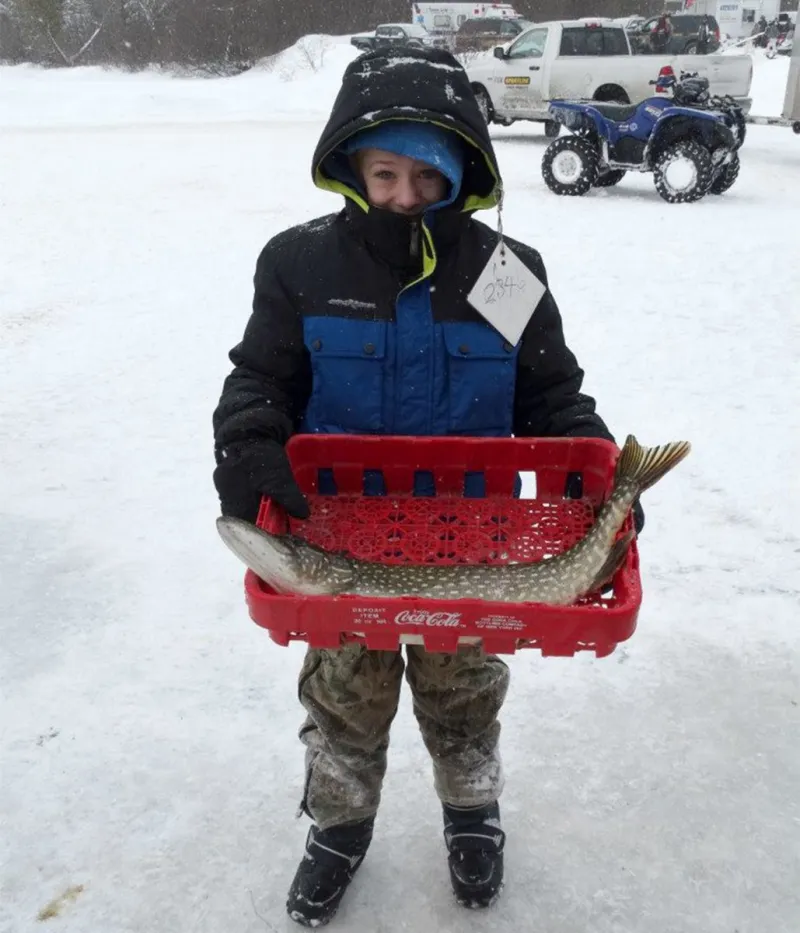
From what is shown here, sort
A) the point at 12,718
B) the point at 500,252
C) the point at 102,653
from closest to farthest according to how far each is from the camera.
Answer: the point at 500,252 < the point at 12,718 < the point at 102,653

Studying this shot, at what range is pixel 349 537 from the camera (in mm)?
2395

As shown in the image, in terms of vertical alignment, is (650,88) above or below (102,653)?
above

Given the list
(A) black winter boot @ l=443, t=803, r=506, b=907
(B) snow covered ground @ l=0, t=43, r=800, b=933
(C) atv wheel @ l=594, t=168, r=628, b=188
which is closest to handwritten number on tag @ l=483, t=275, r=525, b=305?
(A) black winter boot @ l=443, t=803, r=506, b=907

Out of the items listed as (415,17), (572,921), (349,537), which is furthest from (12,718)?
(415,17)

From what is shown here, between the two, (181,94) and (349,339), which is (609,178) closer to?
(349,339)

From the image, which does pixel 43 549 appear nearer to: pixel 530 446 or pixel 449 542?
pixel 449 542

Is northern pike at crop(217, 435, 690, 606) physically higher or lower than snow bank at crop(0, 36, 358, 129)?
higher

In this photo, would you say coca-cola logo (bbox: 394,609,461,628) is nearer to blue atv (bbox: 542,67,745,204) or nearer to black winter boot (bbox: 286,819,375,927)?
black winter boot (bbox: 286,819,375,927)

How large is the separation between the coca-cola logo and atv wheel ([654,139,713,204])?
33.3ft

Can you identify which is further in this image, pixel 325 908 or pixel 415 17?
pixel 415 17

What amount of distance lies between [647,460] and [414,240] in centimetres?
76

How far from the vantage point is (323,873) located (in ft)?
7.35

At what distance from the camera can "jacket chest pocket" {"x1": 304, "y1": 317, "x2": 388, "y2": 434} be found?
2104mm

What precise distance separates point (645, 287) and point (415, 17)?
2726cm
